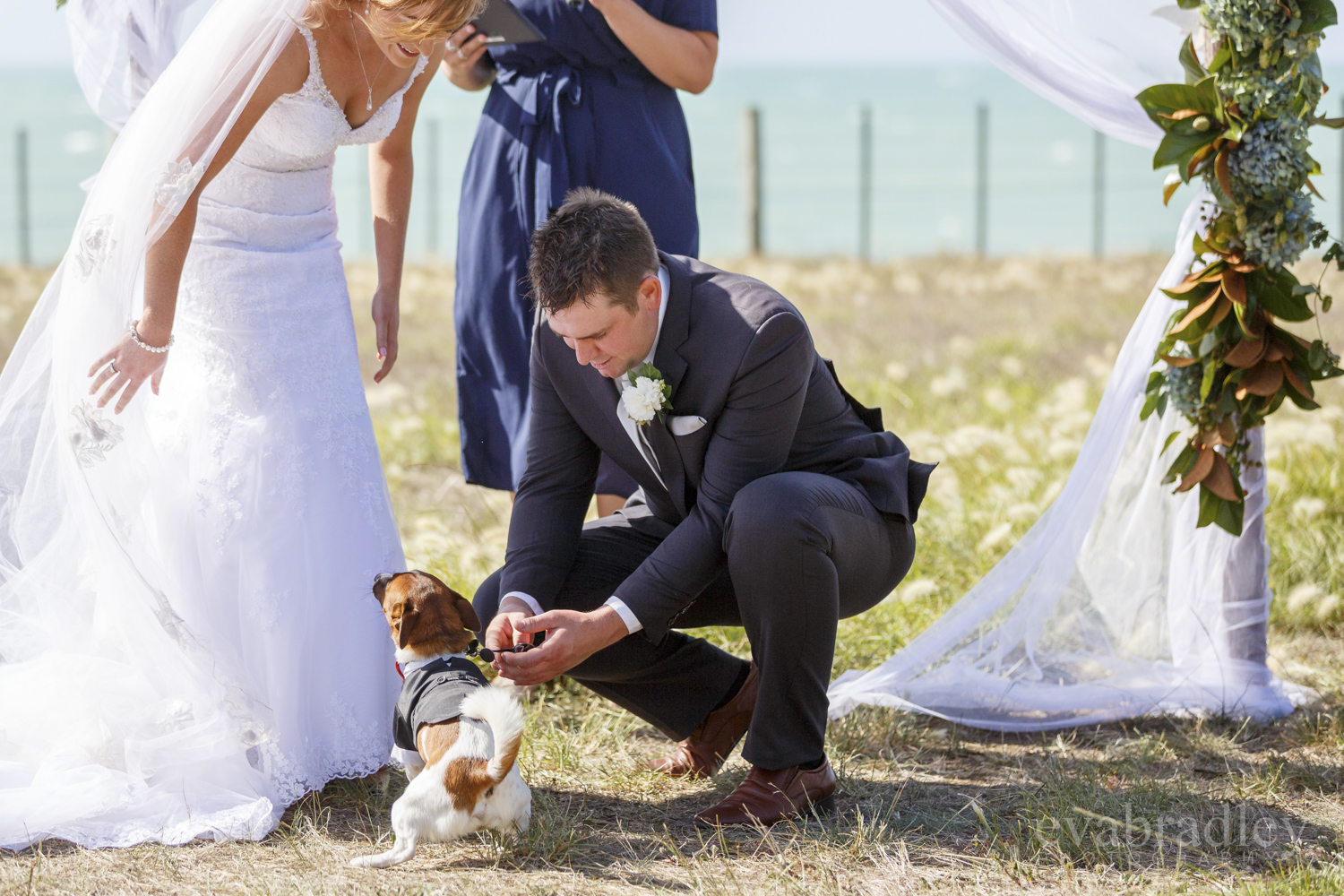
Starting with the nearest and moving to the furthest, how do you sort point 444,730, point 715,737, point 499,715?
point 499,715 → point 444,730 → point 715,737

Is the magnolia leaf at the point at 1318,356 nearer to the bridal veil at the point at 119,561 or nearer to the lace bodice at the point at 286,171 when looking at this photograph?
the lace bodice at the point at 286,171

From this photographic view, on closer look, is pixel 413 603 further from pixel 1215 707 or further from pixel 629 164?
pixel 1215 707

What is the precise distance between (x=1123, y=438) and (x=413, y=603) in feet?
6.25

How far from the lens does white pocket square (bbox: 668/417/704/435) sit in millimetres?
2793

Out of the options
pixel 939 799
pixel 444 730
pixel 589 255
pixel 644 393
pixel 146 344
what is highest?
pixel 589 255

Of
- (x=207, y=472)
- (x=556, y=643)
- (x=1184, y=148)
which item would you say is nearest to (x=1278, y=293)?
(x=1184, y=148)

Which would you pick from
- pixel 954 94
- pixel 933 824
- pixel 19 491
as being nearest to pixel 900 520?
pixel 933 824

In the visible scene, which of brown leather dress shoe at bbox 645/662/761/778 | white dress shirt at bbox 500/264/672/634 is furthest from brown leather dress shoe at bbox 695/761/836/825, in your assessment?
white dress shirt at bbox 500/264/672/634

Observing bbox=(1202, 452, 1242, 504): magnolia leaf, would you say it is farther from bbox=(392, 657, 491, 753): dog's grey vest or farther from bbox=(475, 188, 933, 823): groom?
bbox=(392, 657, 491, 753): dog's grey vest

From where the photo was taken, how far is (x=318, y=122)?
Result: 2947mm

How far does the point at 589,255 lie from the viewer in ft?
8.46

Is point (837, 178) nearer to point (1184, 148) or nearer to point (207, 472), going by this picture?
point (1184, 148)

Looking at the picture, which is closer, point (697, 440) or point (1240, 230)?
point (697, 440)

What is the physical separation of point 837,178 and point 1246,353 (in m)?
35.1
